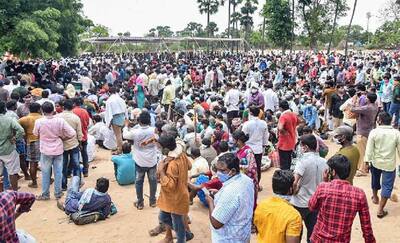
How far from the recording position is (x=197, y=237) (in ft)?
17.7

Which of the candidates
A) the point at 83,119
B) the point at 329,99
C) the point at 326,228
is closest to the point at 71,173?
the point at 83,119

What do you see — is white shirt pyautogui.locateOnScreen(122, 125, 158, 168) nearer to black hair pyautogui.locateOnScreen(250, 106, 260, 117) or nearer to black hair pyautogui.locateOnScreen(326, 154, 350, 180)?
Answer: black hair pyautogui.locateOnScreen(250, 106, 260, 117)

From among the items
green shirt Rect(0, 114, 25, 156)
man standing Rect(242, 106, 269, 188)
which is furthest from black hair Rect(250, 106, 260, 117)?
green shirt Rect(0, 114, 25, 156)

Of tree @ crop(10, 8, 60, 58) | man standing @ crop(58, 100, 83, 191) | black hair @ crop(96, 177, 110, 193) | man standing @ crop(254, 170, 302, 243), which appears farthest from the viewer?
tree @ crop(10, 8, 60, 58)

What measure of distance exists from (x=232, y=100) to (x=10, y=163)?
5.39 m

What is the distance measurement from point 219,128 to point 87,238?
338cm

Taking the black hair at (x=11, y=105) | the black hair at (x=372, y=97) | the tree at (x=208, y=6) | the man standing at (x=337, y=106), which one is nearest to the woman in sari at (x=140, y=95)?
the man standing at (x=337, y=106)

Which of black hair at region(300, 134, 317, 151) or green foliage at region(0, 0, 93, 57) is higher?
green foliage at region(0, 0, 93, 57)

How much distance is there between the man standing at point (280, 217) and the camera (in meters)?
2.83

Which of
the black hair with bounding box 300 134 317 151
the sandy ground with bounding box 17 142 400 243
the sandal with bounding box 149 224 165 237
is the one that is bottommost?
the sandy ground with bounding box 17 142 400 243

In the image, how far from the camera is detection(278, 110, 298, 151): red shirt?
20.7ft

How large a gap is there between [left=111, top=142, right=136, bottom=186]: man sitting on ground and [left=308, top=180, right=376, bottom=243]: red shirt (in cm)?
457

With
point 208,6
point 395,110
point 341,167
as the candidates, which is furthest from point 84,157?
point 208,6

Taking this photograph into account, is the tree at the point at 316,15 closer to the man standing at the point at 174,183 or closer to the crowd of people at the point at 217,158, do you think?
the crowd of people at the point at 217,158
